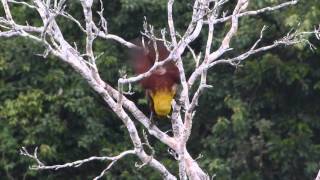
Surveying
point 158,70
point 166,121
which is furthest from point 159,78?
point 166,121

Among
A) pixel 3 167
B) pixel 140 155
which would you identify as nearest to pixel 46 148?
pixel 3 167

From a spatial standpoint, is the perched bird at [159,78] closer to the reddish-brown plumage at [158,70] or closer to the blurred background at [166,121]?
the reddish-brown plumage at [158,70]

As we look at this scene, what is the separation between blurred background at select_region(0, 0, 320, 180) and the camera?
7.60 m

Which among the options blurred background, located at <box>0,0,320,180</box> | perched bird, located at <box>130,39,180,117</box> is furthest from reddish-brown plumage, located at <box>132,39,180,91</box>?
blurred background, located at <box>0,0,320,180</box>

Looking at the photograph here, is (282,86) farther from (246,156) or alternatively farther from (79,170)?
(79,170)

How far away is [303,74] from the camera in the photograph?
294 inches

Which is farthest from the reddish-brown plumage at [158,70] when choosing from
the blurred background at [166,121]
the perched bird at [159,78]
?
the blurred background at [166,121]

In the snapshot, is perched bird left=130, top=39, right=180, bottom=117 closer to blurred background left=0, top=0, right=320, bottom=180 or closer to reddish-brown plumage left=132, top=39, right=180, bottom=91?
reddish-brown plumage left=132, top=39, right=180, bottom=91

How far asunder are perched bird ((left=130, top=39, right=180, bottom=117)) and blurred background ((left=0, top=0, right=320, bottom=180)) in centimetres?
277

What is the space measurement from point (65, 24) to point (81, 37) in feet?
0.66

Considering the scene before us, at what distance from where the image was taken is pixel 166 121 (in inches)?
323

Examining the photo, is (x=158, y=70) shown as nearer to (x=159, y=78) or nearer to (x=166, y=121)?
(x=159, y=78)

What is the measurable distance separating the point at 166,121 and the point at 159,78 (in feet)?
11.9

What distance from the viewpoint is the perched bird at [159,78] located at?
459 centimetres
